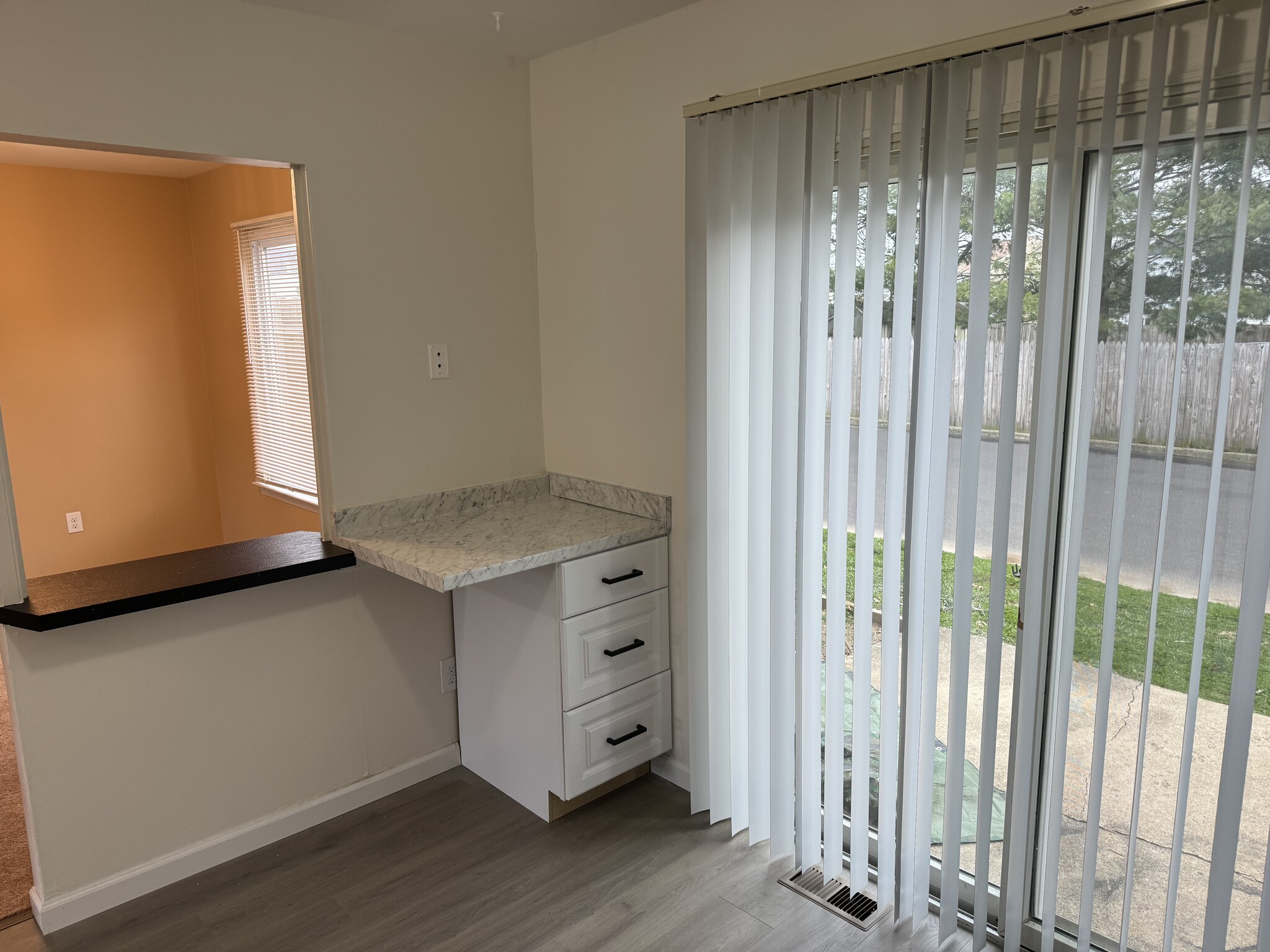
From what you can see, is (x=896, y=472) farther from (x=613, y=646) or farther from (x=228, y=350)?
(x=228, y=350)

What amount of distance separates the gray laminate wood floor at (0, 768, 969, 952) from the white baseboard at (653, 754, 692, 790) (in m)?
0.09

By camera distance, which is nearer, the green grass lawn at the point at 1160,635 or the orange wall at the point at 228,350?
the green grass lawn at the point at 1160,635

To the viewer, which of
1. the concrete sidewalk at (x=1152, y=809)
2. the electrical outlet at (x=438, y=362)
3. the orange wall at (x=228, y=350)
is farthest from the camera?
the orange wall at (x=228, y=350)

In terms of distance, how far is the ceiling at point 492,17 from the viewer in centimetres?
239

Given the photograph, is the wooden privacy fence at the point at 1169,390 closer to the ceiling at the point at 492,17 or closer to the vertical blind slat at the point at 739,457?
the vertical blind slat at the point at 739,457

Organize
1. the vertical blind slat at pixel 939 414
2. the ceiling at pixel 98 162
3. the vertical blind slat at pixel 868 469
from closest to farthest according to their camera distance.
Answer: the vertical blind slat at pixel 939 414 → the vertical blind slat at pixel 868 469 → the ceiling at pixel 98 162

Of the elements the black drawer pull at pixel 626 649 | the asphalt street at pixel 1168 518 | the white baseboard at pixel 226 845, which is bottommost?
the white baseboard at pixel 226 845

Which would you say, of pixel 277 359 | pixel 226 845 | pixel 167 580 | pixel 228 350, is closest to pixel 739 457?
pixel 167 580

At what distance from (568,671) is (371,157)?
1632 mm

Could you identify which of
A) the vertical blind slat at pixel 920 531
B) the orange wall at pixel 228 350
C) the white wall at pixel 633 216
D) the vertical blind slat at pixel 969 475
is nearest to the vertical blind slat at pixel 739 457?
the white wall at pixel 633 216

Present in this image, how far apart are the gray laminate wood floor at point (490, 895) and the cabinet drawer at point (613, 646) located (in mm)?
425

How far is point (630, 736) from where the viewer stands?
2805mm

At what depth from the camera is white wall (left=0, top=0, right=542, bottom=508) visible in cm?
217

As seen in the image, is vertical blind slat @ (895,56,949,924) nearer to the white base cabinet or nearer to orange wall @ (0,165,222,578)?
the white base cabinet
